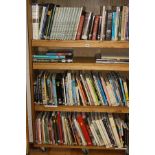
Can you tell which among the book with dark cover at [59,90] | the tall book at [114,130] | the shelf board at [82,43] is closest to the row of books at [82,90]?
the book with dark cover at [59,90]

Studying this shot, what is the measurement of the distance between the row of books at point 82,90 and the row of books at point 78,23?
1.11 ft

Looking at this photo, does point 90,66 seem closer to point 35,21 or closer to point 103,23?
point 103,23

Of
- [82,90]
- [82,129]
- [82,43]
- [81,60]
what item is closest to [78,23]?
[82,43]

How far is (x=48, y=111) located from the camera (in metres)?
2.37

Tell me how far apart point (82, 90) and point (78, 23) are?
1.80 feet

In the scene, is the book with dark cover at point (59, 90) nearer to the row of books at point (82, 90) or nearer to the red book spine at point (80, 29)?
the row of books at point (82, 90)

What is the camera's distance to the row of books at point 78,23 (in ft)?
6.93

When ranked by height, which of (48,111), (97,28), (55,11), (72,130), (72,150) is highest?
(55,11)
